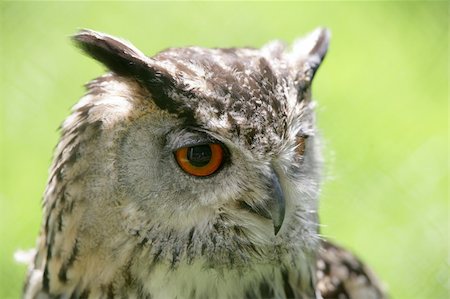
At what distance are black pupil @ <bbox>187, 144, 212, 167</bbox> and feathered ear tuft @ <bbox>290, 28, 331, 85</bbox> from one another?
292 millimetres

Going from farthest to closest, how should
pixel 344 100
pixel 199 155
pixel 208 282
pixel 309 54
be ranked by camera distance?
pixel 344 100 < pixel 309 54 < pixel 208 282 < pixel 199 155

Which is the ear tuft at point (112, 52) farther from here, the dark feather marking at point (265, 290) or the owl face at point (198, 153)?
the dark feather marking at point (265, 290)

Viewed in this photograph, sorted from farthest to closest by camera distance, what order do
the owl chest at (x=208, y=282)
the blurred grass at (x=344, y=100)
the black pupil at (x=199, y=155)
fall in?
1. the blurred grass at (x=344, y=100)
2. the owl chest at (x=208, y=282)
3. the black pupil at (x=199, y=155)

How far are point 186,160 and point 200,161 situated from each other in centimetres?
3

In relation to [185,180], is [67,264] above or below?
below

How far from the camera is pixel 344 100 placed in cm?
361

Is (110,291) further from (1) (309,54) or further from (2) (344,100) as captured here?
(2) (344,100)

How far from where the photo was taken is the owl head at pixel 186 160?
165 cm

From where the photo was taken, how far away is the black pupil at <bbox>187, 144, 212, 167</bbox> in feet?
5.40

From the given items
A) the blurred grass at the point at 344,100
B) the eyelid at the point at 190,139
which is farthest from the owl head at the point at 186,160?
the blurred grass at the point at 344,100

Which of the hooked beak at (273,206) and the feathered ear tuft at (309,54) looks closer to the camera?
the hooked beak at (273,206)

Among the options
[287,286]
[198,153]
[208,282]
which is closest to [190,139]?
[198,153]

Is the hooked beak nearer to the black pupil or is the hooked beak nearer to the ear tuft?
the black pupil

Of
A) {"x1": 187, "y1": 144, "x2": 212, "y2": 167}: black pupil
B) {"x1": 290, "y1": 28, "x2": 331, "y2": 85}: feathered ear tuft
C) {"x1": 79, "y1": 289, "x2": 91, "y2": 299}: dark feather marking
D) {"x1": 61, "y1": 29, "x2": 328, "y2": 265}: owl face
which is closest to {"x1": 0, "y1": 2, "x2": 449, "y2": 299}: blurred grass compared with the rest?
{"x1": 290, "y1": 28, "x2": 331, "y2": 85}: feathered ear tuft
